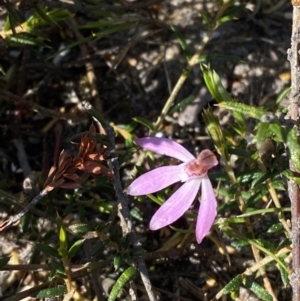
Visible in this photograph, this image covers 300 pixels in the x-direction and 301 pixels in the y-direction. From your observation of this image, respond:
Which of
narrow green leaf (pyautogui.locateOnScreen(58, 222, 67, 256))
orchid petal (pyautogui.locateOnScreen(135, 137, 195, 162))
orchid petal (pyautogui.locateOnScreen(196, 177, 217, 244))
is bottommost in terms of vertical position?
narrow green leaf (pyautogui.locateOnScreen(58, 222, 67, 256))

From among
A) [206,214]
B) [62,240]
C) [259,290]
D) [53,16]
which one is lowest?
[259,290]

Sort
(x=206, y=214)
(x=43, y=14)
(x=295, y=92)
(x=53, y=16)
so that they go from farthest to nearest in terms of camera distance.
Answer: (x=53, y=16) < (x=43, y=14) < (x=206, y=214) < (x=295, y=92)

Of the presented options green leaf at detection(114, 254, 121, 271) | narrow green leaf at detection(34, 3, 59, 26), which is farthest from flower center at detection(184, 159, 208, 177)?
narrow green leaf at detection(34, 3, 59, 26)

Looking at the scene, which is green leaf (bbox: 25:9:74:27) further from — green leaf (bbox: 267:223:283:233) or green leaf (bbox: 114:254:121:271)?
green leaf (bbox: 267:223:283:233)

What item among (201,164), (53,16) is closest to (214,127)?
(201,164)

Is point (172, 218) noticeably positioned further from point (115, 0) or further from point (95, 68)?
point (95, 68)

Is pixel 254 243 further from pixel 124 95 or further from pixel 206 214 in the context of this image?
pixel 124 95

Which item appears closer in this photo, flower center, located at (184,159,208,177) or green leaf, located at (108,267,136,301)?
flower center, located at (184,159,208,177)
